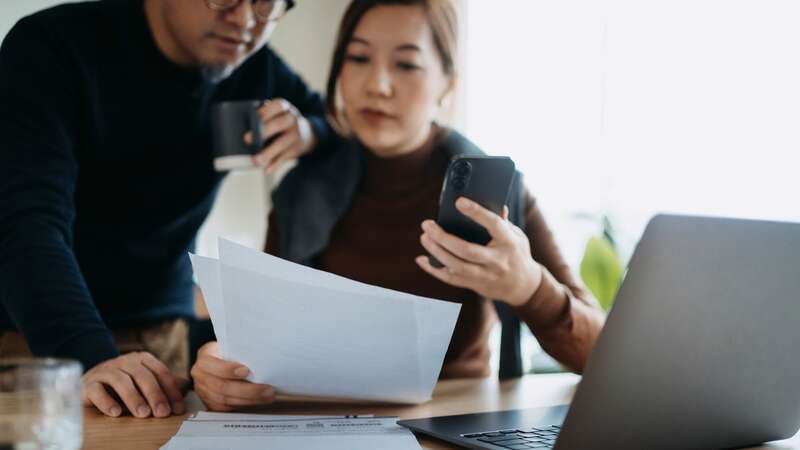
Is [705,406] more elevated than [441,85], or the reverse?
[441,85]

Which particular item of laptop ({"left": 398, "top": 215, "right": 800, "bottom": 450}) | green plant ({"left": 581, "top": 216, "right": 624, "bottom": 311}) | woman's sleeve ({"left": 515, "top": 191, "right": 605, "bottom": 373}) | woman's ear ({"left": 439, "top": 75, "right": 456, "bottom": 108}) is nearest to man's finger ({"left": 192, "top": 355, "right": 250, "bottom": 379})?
laptop ({"left": 398, "top": 215, "right": 800, "bottom": 450})

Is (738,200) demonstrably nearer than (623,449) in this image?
No

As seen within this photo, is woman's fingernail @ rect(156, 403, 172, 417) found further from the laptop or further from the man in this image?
the laptop

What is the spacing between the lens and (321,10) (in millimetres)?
3473

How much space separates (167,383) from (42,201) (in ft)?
1.10

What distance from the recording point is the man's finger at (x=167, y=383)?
2.93ft

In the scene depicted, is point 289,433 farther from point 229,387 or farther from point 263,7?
point 263,7

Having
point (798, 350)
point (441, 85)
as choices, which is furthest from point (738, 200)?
point (798, 350)

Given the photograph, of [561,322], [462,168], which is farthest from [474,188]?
[561,322]

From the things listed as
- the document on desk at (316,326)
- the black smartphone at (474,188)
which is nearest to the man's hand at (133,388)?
the document on desk at (316,326)

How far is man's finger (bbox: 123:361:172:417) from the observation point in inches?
33.9

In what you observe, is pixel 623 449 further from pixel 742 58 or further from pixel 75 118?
pixel 742 58

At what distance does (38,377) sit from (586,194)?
106 inches

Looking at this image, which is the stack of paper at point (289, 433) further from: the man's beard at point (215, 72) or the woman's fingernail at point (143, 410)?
the man's beard at point (215, 72)
